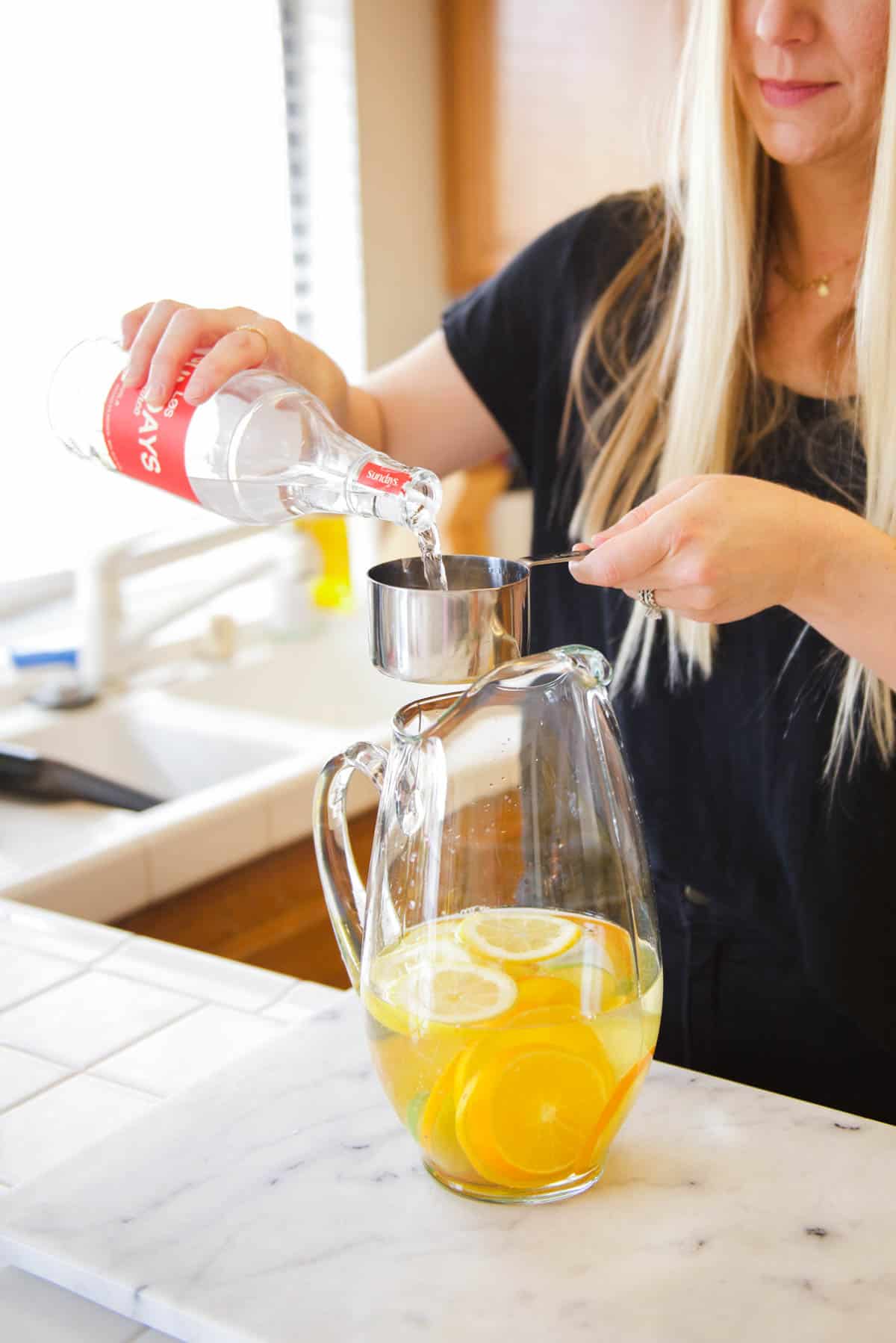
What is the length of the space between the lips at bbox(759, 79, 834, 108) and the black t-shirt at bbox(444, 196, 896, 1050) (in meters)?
0.22

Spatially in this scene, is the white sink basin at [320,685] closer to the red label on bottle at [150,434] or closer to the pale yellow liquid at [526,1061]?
the red label on bottle at [150,434]

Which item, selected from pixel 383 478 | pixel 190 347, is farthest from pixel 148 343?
pixel 383 478

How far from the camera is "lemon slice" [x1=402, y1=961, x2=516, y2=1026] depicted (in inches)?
23.3

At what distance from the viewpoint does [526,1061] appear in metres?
0.59

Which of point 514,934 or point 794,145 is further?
point 794,145

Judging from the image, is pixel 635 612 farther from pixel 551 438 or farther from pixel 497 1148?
pixel 497 1148

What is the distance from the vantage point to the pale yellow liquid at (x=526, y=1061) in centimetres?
59

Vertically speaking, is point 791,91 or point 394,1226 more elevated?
point 791,91

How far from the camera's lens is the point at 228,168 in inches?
101

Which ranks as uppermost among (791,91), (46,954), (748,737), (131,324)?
(791,91)

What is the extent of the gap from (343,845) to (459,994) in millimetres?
114

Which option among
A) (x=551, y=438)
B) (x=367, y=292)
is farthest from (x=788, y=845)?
(x=367, y=292)

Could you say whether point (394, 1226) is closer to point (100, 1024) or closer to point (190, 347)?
point (100, 1024)

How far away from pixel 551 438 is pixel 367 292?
176cm
